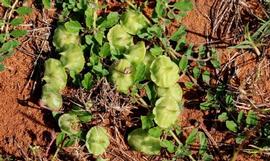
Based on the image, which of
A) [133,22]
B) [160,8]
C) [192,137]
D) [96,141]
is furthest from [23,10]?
[192,137]

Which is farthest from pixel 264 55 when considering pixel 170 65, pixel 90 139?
pixel 90 139

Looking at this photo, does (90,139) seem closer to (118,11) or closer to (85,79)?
(85,79)

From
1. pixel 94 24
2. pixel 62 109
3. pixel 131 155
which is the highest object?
pixel 94 24

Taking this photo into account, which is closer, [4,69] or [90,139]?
[90,139]

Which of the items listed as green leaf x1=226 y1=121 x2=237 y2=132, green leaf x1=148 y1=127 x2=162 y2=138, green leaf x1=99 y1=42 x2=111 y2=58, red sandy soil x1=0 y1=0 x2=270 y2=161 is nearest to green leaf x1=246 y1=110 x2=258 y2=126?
green leaf x1=226 y1=121 x2=237 y2=132

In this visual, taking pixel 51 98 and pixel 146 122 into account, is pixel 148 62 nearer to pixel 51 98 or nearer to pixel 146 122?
pixel 146 122

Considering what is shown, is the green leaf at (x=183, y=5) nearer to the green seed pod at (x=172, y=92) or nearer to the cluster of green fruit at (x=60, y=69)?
the green seed pod at (x=172, y=92)

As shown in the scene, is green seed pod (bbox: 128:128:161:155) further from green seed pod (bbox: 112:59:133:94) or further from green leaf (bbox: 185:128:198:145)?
green seed pod (bbox: 112:59:133:94)
